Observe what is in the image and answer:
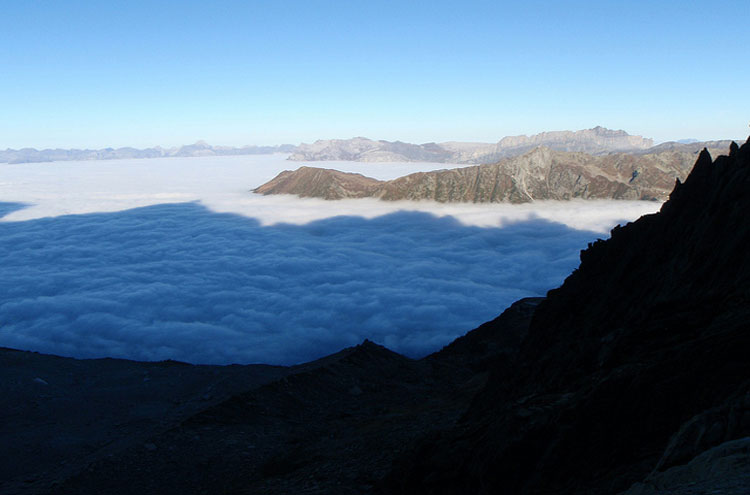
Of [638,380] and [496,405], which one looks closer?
[638,380]

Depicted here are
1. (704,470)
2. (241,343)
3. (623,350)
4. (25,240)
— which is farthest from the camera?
(25,240)

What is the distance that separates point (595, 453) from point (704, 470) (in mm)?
4476

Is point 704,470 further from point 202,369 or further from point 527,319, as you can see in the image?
point 527,319

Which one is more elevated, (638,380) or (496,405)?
(638,380)

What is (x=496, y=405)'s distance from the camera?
2227cm

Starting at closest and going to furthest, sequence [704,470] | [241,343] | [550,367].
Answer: [704,470] < [550,367] < [241,343]

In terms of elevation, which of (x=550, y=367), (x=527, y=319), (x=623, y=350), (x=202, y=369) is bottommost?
(x=202, y=369)

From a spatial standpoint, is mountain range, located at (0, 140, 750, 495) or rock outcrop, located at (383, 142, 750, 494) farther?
mountain range, located at (0, 140, 750, 495)

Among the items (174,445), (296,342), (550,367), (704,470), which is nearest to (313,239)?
(296,342)

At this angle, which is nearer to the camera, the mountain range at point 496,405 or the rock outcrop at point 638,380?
the rock outcrop at point 638,380

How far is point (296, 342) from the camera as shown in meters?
83.1

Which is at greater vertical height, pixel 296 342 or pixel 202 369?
pixel 202 369

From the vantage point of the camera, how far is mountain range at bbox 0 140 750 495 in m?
10.8

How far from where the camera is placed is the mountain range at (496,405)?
1078 centimetres
